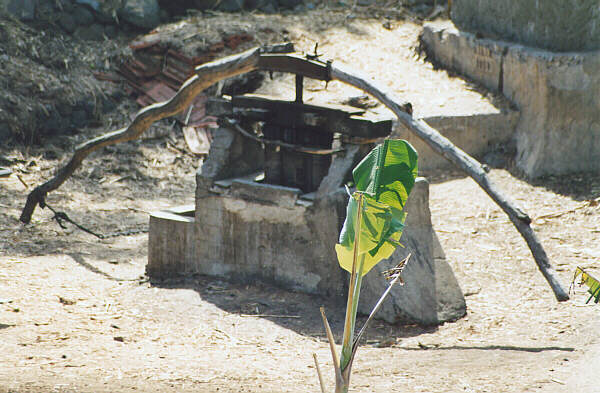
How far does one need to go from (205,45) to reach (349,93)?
276 centimetres

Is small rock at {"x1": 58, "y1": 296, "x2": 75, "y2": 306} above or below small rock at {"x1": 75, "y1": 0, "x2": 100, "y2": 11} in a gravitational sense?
below

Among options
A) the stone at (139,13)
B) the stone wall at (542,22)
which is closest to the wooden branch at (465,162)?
the stone wall at (542,22)

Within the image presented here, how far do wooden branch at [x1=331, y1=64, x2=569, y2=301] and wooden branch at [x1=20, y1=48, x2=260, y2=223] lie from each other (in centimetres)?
93

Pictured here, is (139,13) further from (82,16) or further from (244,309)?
(244,309)

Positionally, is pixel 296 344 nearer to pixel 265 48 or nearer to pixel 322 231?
A: pixel 322 231

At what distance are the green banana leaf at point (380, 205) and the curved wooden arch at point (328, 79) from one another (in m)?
1.98

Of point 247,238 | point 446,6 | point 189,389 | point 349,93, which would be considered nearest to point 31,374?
point 189,389

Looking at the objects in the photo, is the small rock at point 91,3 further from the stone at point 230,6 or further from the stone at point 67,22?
the stone at point 230,6

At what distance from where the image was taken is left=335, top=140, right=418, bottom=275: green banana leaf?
3.80 meters

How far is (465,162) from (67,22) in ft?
29.0

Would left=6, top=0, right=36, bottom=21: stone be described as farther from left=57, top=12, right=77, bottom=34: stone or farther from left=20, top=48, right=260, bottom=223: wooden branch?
left=20, top=48, right=260, bottom=223: wooden branch

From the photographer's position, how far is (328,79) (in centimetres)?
660

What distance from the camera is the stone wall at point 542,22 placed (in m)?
9.06

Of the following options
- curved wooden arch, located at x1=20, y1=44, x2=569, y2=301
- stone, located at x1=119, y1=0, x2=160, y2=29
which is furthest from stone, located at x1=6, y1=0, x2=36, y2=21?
curved wooden arch, located at x1=20, y1=44, x2=569, y2=301
